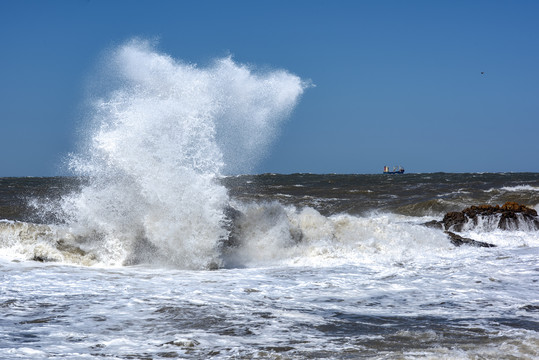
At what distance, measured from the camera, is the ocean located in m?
4.28

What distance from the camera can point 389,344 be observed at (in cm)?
426

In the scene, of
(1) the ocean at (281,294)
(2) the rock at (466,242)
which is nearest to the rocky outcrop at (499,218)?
(1) the ocean at (281,294)

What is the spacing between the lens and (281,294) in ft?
20.7

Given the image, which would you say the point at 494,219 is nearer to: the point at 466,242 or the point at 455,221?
the point at 455,221

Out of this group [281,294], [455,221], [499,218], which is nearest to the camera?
[281,294]

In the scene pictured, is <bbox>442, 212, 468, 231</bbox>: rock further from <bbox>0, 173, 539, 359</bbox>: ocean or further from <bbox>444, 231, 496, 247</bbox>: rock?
<bbox>444, 231, 496, 247</bbox>: rock

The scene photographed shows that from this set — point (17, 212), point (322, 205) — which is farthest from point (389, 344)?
point (322, 205)

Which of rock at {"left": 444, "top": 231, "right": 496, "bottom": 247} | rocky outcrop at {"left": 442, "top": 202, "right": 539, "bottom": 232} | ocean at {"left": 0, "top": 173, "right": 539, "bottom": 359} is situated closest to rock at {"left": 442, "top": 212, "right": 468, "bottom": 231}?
rocky outcrop at {"left": 442, "top": 202, "right": 539, "bottom": 232}

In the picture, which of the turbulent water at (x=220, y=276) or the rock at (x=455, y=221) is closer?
the turbulent water at (x=220, y=276)

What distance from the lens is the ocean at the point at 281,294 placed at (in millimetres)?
4277

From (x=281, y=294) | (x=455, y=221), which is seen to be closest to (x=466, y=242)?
(x=455, y=221)

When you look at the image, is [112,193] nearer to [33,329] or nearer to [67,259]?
[67,259]

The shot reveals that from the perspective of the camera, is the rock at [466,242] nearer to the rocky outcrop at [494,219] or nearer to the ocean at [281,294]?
the ocean at [281,294]

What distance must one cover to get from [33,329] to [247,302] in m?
2.07
